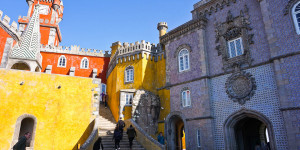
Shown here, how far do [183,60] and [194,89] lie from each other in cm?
265

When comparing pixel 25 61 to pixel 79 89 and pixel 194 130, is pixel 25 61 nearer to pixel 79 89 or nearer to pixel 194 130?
pixel 79 89

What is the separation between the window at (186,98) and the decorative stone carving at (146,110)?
2891 millimetres

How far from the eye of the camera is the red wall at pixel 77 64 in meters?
24.5

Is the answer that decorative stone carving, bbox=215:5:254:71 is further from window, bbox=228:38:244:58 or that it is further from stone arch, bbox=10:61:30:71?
stone arch, bbox=10:61:30:71

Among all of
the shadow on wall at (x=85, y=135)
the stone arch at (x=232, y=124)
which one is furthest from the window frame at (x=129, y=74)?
the stone arch at (x=232, y=124)

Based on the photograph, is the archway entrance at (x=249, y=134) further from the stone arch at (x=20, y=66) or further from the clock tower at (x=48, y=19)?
the clock tower at (x=48, y=19)

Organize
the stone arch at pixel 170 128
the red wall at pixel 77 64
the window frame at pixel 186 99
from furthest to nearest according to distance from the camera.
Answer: the red wall at pixel 77 64
the stone arch at pixel 170 128
the window frame at pixel 186 99

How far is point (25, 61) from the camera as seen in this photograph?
16875 mm

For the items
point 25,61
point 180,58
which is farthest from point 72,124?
point 180,58

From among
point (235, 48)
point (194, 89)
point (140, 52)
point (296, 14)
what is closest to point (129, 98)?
point (140, 52)

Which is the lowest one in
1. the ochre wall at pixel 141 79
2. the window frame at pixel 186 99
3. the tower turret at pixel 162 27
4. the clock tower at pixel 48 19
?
the window frame at pixel 186 99

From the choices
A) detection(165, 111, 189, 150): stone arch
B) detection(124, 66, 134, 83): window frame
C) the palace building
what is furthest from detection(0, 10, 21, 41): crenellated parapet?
detection(165, 111, 189, 150): stone arch

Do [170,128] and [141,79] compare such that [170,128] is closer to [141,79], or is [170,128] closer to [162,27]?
[141,79]

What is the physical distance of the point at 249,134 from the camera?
15.3 meters
